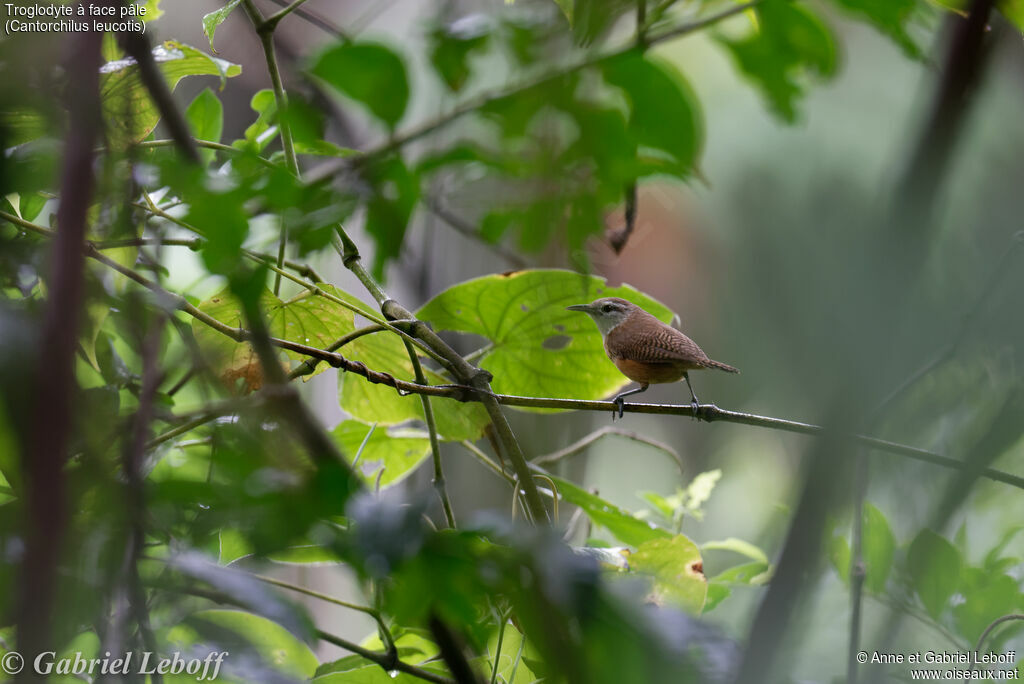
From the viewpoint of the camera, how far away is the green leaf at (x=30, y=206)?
960 millimetres

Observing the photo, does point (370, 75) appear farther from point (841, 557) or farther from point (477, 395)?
point (841, 557)

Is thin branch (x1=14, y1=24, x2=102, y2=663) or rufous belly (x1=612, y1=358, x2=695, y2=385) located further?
rufous belly (x1=612, y1=358, x2=695, y2=385)

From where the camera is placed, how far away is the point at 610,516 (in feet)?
3.92

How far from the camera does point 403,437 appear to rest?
1312 mm

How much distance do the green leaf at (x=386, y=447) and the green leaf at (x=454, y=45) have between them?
2.88 feet

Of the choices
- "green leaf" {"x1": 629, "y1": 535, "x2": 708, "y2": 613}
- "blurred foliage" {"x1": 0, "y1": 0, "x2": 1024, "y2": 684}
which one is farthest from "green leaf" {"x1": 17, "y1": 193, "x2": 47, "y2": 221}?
"green leaf" {"x1": 629, "y1": 535, "x2": 708, "y2": 613}

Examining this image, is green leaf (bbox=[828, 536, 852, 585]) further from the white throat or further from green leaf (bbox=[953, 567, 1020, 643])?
the white throat

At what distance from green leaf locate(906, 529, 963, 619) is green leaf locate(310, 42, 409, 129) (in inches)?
36.8

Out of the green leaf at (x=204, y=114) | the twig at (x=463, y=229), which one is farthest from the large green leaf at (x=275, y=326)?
the green leaf at (x=204, y=114)

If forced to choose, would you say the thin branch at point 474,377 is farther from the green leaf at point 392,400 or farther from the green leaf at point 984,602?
the green leaf at point 984,602

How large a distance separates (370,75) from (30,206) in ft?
2.65

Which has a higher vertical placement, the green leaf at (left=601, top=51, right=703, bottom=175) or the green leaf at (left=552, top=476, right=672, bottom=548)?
the green leaf at (left=601, top=51, right=703, bottom=175)

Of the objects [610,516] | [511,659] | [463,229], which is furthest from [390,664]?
[463,229]

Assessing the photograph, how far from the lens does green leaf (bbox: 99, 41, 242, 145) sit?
802 mm
